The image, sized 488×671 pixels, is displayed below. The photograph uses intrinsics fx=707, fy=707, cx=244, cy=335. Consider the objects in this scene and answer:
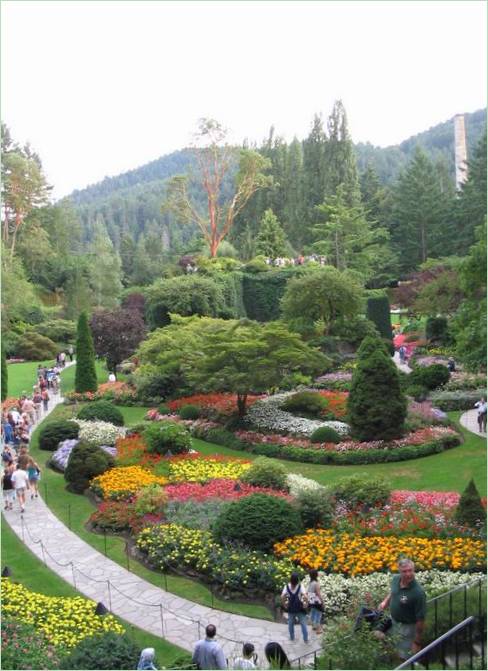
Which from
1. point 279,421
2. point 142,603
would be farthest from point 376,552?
point 279,421

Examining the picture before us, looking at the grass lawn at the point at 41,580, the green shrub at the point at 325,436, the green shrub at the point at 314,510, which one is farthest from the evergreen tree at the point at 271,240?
the green shrub at the point at 314,510

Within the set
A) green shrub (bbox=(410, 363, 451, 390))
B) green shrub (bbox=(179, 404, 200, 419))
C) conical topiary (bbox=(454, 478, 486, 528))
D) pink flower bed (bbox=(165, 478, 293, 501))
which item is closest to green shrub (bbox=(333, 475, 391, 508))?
pink flower bed (bbox=(165, 478, 293, 501))

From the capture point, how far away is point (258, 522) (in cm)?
1250

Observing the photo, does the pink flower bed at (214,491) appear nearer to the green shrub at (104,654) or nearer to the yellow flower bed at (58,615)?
the yellow flower bed at (58,615)

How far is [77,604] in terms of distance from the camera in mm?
10641

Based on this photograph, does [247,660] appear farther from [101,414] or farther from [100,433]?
[101,414]

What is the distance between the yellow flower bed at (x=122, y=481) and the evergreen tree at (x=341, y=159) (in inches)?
1735

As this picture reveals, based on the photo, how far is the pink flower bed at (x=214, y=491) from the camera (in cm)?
1527

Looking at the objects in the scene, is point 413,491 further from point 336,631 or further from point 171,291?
point 171,291

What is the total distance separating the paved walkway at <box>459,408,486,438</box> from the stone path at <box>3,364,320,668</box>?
39.5ft

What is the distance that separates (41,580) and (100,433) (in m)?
9.71

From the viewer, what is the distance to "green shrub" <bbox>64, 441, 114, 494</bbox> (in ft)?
57.4

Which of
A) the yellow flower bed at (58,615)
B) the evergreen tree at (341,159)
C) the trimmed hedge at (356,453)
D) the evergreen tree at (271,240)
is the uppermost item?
the evergreen tree at (341,159)

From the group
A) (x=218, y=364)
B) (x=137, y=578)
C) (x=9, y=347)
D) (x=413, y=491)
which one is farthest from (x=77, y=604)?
(x=9, y=347)
